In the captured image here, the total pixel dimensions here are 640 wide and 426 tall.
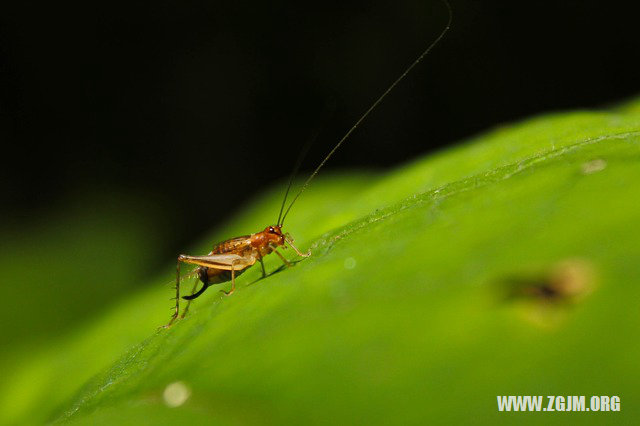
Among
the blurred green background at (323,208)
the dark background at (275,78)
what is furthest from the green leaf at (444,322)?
the dark background at (275,78)

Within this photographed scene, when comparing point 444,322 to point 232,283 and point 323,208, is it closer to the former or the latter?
point 232,283

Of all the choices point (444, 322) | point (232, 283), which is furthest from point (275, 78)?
point (444, 322)

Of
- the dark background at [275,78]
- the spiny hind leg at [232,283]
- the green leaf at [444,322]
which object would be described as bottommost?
the green leaf at [444,322]

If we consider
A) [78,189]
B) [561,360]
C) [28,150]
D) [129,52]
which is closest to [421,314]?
[561,360]

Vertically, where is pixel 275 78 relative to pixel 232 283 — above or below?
above

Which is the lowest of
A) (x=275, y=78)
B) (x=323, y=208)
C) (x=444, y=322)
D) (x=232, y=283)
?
(x=444, y=322)

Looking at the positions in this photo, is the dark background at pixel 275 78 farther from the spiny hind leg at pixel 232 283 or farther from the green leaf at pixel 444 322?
the green leaf at pixel 444 322
